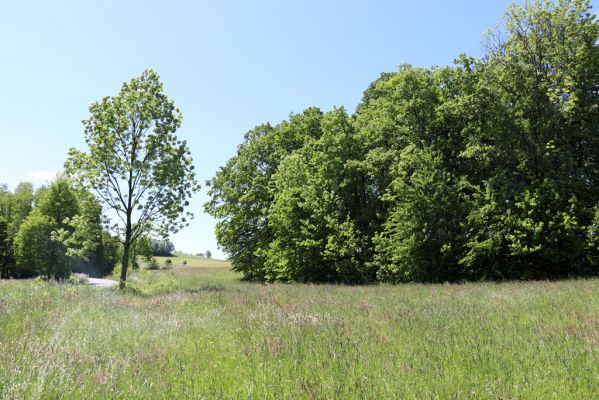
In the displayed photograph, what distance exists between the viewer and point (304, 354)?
5840mm

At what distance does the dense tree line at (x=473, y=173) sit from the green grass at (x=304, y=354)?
13489mm

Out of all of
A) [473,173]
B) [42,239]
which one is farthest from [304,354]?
[42,239]

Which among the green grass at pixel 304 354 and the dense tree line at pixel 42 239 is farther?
the dense tree line at pixel 42 239

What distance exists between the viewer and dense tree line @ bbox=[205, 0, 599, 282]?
832 inches

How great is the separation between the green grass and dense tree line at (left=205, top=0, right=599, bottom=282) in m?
13.5

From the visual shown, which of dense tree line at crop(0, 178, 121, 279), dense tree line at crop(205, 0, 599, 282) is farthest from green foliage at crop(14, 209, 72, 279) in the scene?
dense tree line at crop(205, 0, 599, 282)

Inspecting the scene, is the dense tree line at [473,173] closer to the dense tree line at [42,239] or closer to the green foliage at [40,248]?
the dense tree line at [42,239]

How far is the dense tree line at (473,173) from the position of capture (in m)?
21.1

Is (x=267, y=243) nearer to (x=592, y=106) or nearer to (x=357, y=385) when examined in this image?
(x=592, y=106)

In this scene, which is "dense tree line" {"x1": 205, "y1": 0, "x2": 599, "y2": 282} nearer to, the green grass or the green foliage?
the green grass

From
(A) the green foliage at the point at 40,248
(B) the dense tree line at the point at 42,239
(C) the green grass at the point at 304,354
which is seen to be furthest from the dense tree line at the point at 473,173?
(A) the green foliage at the point at 40,248

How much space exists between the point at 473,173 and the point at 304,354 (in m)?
23.4

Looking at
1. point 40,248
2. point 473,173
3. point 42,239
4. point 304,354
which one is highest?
point 473,173

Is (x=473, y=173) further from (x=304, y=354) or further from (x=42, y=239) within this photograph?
(x=42, y=239)
